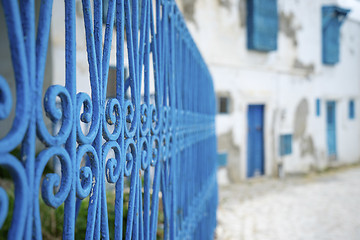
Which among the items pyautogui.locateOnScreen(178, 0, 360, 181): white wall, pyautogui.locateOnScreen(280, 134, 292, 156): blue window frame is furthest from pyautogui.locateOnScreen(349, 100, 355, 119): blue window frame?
pyautogui.locateOnScreen(280, 134, 292, 156): blue window frame

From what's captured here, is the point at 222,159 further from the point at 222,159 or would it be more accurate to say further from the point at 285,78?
the point at 285,78

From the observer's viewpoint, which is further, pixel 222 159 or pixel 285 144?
pixel 285 144

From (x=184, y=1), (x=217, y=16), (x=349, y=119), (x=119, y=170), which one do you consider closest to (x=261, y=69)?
(x=217, y=16)

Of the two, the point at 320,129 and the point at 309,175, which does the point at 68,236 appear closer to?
the point at 309,175

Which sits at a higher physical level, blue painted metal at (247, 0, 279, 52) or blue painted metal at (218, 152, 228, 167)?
blue painted metal at (247, 0, 279, 52)

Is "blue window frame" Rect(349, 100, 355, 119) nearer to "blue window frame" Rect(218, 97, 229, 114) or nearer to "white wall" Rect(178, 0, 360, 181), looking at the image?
"white wall" Rect(178, 0, 360, 181)

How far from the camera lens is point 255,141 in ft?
27.4

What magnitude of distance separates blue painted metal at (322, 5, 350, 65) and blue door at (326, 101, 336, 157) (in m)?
1.43

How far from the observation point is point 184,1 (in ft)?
22.1

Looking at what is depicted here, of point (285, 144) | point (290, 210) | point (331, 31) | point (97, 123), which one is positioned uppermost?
point (331, 31)

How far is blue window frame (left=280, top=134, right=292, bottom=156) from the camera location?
28.5 feet

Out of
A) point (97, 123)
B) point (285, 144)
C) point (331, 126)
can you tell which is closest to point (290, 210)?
point (285, 144)

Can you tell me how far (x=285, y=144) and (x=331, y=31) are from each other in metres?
4.39

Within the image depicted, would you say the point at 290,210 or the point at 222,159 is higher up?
the point at 222,159
